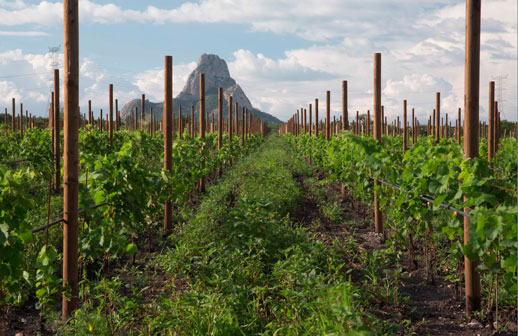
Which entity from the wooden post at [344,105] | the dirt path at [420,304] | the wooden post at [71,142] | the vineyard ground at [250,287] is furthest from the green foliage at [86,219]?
the wooden post at [344,105]

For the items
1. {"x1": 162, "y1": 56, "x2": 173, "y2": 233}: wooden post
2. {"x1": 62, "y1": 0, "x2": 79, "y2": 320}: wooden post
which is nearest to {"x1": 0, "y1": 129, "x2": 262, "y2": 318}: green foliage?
{"x1": 62, "y1": 0, "x2": 79, "y2": 320}: wooden post

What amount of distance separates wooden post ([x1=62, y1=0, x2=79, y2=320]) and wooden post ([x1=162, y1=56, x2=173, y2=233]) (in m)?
3.20

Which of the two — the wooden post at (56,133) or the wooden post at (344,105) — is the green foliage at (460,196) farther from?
the wooden post at (56,133)

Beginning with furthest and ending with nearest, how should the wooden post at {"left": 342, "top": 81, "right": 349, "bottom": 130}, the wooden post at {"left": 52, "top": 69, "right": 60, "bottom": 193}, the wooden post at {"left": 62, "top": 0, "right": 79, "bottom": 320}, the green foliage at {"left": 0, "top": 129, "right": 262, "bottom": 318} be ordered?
1. the wooden post at {"left": 342, "top": 81, "right": 349, "bottom": 130}
2. the wooden post at {"left": 52, "top": 69, "right": 60, "bottom": 193}
3. the wooden post at {"left": 62, "top": 0, "right": 79, "bottom": 320}
4. the green foliage at {"left": 0, "top": 129, "right": 262, "bottom": 318}

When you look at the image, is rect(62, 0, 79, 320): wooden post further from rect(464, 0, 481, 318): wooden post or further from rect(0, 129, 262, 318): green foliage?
rect(464, 0, 481, 318): wooden post

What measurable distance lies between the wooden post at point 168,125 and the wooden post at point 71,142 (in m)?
3.20

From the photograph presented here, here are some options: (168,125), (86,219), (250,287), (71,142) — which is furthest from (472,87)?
(168,125)

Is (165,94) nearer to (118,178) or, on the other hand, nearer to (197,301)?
(118,178)

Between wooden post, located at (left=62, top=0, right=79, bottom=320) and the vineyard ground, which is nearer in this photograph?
the vineyard ground

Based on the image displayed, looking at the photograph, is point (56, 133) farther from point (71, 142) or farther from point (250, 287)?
point (250, 287)

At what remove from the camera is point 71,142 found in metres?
3.98

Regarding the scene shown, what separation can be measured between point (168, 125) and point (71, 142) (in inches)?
141

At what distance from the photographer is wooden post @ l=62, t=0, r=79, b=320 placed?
3.96 metres

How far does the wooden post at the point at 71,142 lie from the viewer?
396 centimetres
